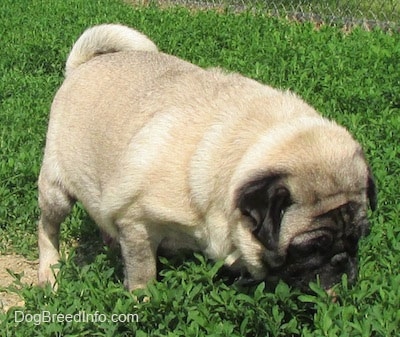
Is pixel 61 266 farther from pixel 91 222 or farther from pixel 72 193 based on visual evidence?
pixel 91 222

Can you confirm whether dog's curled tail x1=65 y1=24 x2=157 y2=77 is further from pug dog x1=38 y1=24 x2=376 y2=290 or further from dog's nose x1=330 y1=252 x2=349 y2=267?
dog's nose x1=330 y1=252 x2=349 y2=267

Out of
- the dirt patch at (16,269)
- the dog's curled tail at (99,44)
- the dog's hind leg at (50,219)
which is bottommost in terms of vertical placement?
the dirt patch at (16,269)

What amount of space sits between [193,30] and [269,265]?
602cm

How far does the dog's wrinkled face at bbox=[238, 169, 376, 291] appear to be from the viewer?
3.04 metres

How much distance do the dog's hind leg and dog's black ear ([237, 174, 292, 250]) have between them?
1732mm

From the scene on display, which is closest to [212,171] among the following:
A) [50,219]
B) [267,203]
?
[267,203]

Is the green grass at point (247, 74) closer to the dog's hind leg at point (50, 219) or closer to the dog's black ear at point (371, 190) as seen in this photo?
the dog's hind leg at point (50, 219)

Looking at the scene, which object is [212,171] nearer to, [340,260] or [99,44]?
[340,260]

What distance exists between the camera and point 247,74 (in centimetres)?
666

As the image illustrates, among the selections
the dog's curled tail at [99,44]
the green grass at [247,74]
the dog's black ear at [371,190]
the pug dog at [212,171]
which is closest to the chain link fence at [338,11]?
the green grass at [247,74]

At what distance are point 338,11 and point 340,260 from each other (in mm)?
7307

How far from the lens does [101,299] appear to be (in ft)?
12.0

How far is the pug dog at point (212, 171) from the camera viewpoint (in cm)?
306

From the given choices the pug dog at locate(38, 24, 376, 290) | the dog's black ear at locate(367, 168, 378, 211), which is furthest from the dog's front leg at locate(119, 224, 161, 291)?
the dog's black ear at locate(367, 168, 378, 211)
